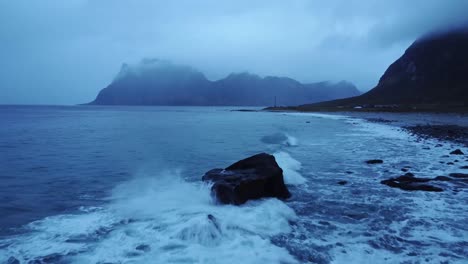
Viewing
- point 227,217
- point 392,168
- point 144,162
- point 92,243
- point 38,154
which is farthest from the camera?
point 38,154

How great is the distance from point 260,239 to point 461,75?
638ft

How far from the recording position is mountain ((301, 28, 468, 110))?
155750 millimetres

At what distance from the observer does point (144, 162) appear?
22.8 meters

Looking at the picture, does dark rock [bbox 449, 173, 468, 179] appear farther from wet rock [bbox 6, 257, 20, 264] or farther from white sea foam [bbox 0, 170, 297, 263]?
wet rock [bbox 6, 257, 20, 264]

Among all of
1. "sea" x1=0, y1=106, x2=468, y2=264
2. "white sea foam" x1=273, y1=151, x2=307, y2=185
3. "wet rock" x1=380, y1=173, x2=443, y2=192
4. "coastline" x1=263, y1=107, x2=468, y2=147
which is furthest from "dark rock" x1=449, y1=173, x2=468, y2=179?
"coastline" x1=263, y1=107, x2=468, y2=147

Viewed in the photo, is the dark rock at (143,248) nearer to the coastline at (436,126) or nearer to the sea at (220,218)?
the sea at (220,218)

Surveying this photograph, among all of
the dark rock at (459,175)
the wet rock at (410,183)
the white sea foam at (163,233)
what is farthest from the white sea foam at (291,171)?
the dark rock at (459,175)

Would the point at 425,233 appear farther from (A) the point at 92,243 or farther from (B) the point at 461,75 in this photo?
(B) the point at 461,75

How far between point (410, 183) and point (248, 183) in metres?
8.06

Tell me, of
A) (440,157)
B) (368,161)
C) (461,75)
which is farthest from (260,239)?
(461,75)

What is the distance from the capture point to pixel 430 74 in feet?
576

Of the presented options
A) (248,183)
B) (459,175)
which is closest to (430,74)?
(459,175)

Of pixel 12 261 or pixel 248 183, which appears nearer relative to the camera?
pixel 12 261

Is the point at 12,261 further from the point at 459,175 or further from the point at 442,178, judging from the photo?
the point at 459,175
